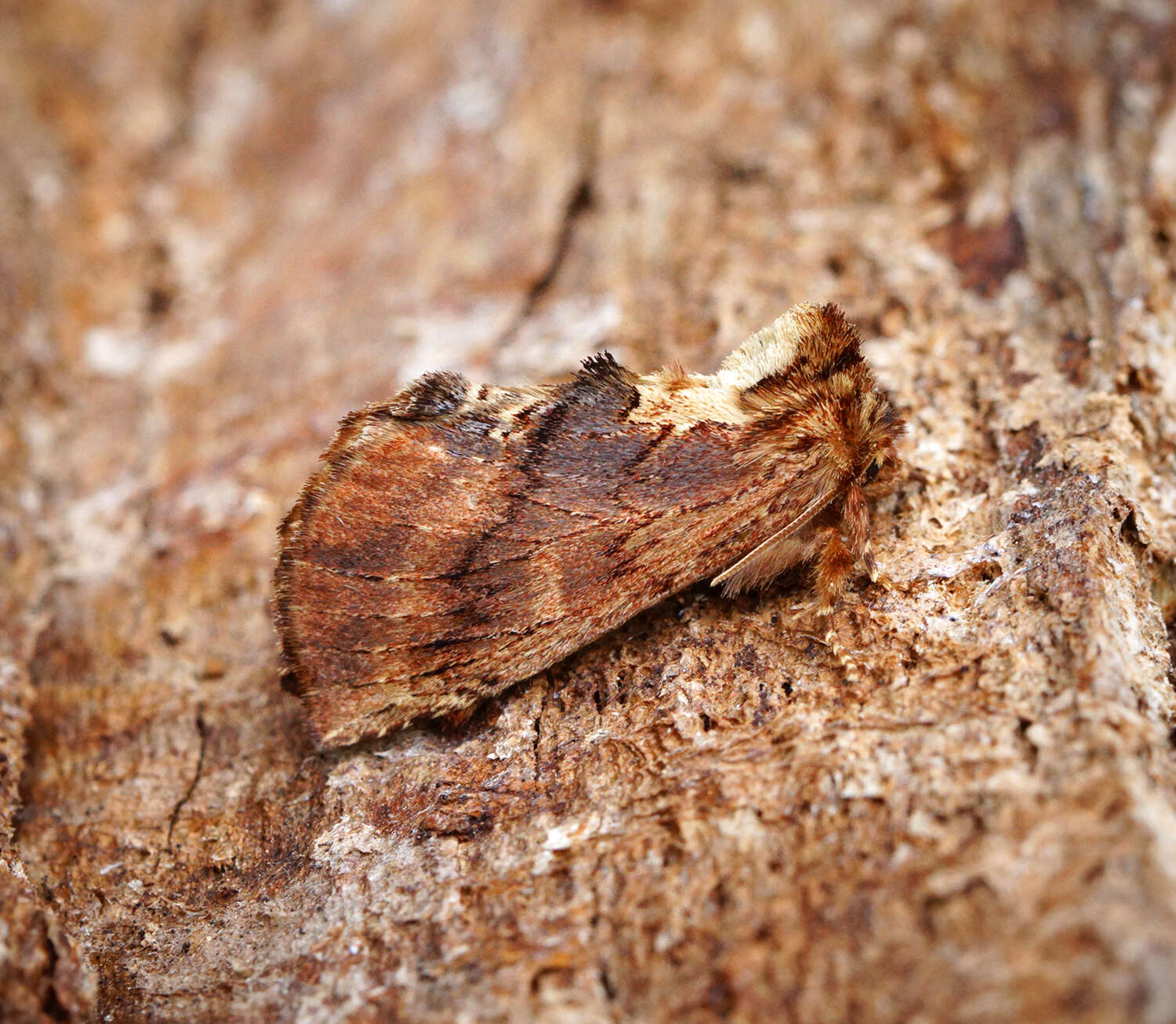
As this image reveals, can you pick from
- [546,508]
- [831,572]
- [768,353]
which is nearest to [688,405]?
[768,353]

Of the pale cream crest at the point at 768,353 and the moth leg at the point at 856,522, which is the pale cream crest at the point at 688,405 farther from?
the moth leg at the point at 856,522

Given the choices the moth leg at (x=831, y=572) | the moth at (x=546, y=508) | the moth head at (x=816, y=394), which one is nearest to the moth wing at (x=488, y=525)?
the moth at (x=546, y=508)

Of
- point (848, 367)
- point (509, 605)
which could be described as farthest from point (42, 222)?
point (848, 367)

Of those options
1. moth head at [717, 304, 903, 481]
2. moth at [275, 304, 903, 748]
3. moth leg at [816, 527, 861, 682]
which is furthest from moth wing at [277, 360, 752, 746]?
moth leg at [816, 527, 861, 682]

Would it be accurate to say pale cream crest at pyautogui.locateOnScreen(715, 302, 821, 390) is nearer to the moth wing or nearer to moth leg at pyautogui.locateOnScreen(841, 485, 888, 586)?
the moth wing

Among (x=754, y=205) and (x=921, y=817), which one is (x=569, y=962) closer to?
(x=921, y=817)

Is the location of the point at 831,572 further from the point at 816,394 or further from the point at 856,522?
the point at 816,394

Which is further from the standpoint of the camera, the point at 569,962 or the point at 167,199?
the point at 167,199

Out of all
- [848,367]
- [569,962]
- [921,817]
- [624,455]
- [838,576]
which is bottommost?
[569,962]
